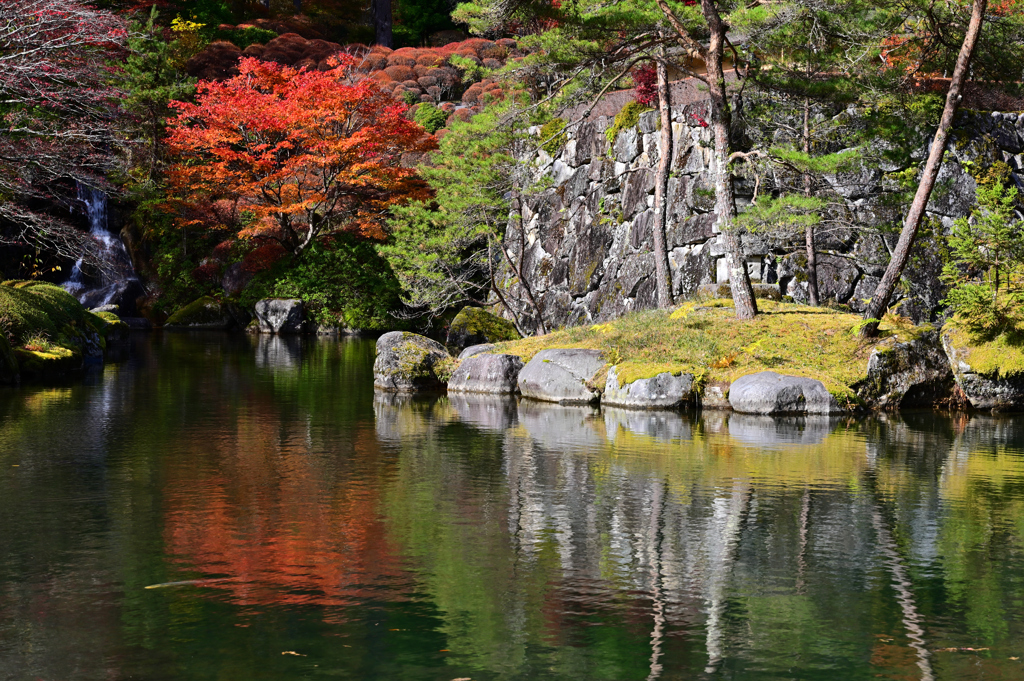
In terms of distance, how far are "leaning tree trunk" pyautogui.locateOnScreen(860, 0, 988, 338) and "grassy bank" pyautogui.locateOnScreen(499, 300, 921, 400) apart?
0.45 m

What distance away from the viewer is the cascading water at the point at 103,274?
34812 mm

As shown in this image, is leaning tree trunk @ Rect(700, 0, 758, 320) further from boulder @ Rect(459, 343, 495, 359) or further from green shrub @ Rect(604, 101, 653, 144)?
green shrub @ Rect(604, 101, 653, 144)

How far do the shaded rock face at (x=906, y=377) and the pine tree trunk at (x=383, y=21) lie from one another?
4001 centimetres

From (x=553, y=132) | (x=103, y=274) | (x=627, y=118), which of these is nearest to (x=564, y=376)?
(x=627, y=118)

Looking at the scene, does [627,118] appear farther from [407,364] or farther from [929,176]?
[407,364]

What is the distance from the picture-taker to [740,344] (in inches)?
631

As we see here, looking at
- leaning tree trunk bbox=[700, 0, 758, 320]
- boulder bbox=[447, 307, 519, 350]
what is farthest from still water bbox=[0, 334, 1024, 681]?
boulder bbox=[447, 307, 519, 350]

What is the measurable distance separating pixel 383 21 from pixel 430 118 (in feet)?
44.7

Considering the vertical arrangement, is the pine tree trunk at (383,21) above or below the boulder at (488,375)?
above

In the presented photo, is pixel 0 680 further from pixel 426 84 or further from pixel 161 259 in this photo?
pixel 426 84

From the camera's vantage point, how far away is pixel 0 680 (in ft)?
14.5

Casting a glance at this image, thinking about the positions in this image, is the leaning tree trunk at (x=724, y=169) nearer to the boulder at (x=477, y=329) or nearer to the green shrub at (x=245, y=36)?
the boulder at (x=477, y=329)

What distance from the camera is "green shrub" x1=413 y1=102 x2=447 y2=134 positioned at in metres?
38.8

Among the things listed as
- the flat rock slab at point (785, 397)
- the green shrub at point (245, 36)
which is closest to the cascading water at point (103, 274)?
the green shrub at point (245, 36)
